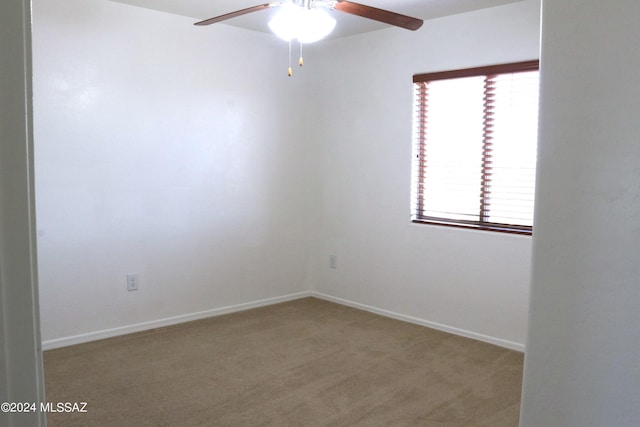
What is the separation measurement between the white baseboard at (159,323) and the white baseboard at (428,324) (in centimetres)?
32

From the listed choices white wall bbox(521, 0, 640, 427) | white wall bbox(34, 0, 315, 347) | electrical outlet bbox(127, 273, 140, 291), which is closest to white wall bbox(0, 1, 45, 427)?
white wall bbox(521, 0, 640, 427)

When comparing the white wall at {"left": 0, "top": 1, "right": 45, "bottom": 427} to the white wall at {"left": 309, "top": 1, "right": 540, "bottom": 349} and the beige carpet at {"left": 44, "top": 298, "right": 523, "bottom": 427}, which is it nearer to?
the beige carpet at {"left": 44, "top": 298, "right": 523, "bottom": 427}

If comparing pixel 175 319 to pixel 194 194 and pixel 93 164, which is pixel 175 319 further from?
pixel 93 164

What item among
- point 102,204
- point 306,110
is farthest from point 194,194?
point 306,110

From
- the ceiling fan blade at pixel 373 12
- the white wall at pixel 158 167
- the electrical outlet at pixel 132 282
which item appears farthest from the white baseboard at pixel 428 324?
the ceiling fan blade at pixel 373 12

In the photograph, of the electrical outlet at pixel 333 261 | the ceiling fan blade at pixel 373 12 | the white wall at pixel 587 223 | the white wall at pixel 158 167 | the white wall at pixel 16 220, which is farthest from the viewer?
the electrical outlet at pixel 333 261

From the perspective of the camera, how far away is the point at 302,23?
2646 mm

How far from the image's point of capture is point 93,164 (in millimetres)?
3643

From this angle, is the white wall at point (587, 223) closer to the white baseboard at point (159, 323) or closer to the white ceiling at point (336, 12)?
the white ceiling at point (336, 12)

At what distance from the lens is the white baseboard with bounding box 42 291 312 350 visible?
11.8ft

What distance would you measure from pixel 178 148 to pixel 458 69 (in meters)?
2.19

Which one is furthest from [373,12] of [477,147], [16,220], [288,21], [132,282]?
[132,282]

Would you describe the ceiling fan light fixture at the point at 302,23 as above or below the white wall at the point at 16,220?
above

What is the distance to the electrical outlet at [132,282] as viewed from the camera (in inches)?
154
